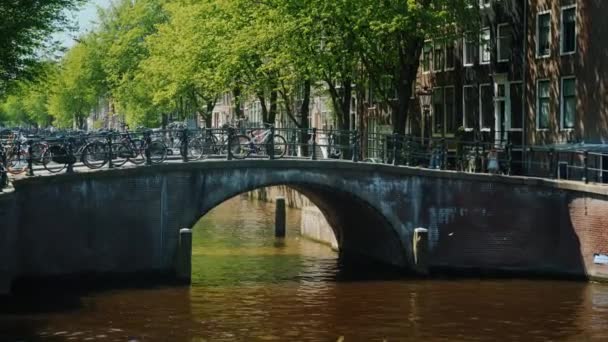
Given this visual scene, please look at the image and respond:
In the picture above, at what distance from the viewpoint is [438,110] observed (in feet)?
145

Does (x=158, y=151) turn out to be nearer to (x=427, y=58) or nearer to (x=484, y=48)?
(x=484, y=48)

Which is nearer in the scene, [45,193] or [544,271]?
[45,193]

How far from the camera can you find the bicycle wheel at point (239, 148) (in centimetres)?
2855

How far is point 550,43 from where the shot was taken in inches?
1409

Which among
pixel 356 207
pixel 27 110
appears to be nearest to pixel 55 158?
pixel 356 207

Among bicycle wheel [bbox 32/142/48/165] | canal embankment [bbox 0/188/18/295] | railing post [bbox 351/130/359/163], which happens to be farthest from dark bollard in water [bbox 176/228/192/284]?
railing post [bbox 351/130/359/163]

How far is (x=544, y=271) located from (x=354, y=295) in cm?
564

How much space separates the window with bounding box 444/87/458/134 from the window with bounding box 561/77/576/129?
24.5 ft

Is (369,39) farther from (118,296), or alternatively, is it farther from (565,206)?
(118,296)

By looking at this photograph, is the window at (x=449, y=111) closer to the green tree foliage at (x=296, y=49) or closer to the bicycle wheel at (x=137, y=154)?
the green tree foliage at (x=296, y=49)

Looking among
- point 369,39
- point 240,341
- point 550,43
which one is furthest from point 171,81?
point 240,341

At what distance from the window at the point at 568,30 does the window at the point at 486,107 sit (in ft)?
16.3

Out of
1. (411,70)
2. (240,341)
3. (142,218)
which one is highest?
(411,70)

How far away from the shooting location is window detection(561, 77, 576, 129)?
34.7m
